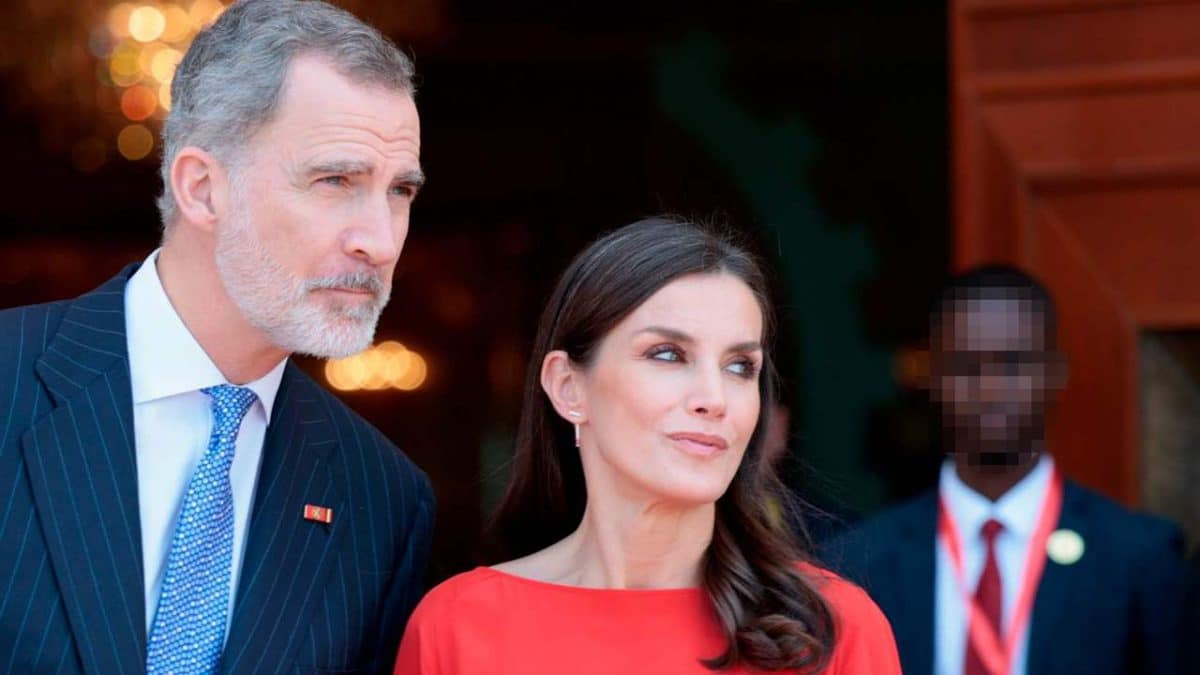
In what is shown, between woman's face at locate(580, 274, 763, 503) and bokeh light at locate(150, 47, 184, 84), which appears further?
bokeh light at locate(150, 47, 184, 84)

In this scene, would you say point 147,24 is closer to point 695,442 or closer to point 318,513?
point 318,513

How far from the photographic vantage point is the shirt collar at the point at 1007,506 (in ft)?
12.7

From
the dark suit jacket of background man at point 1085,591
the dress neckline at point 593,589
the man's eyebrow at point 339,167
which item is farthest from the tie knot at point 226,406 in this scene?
the dark suit jacket of background man at point 1085,591

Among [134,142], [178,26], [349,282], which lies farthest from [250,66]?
Result: [134,142]

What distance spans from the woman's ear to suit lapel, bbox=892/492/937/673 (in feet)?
3.91

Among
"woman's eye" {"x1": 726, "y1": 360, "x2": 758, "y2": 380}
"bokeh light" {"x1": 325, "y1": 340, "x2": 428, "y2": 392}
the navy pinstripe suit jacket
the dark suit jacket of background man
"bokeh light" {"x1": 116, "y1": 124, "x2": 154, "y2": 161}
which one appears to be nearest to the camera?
the navy pinstripe suit jacket

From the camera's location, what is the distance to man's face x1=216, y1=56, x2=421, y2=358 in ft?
8.95

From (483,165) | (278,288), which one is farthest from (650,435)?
(483,165)

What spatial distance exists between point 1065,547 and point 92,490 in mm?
2123

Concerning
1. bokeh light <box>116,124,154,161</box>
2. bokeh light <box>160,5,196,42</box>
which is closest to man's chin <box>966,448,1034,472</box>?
bokeh light <box>160,5,196,42</box>

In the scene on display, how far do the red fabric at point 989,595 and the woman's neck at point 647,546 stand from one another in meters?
1.08

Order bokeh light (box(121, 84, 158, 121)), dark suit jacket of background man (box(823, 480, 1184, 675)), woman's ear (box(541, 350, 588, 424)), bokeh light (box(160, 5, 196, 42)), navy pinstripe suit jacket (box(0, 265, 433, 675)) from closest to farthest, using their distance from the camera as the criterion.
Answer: navy pinstripe suit jacket (box(0, 265, 433, 675)), woman's ear (box(541, 350, 588, 424)), dark suit jacket of background man (box(823, 480, 1184, 675)), bokeh light (box(160, 5, 196, 42)), bokeh light (box(121, 84, 158, 121))

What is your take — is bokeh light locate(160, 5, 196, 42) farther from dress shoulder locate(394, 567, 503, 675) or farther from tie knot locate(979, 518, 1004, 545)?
dress shoulder locate(394, 567, 503, 675)

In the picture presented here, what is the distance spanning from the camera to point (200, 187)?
9.19 ft
